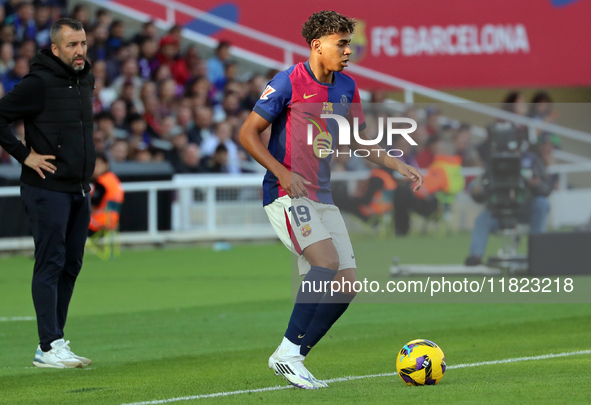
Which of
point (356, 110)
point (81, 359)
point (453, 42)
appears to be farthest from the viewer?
point (453, 42)

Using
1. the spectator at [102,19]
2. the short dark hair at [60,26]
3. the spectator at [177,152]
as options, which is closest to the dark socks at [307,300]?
the short dark hair at [60,26]

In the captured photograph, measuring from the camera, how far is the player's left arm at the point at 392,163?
6122 millimetres

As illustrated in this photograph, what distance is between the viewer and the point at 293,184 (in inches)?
232

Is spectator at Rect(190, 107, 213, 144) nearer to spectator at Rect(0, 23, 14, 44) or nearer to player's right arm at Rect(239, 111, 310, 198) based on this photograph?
spectator at Rect(0, 23, 14, 44)

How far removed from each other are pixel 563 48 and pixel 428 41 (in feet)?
11.7

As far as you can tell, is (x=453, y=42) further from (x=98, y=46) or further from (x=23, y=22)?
(x=23, y=22)

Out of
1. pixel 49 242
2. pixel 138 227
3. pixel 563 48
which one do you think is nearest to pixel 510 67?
pixel 563 48

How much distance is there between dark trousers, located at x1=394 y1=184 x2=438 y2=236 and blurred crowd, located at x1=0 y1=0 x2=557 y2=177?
2.47 ft

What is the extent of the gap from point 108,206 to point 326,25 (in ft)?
33.9

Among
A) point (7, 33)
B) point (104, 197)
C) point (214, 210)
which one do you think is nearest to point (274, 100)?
point (104, 197)

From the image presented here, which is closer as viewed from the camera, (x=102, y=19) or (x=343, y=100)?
(x=343, y=100)

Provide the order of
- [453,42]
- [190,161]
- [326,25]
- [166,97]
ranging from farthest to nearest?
[453,42] → [166,97] → [190,161] → [326,25]

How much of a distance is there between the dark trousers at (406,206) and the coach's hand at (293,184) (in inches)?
523

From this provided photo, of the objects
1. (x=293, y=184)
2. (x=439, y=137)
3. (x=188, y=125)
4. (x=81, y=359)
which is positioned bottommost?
(x=81, y=359)
